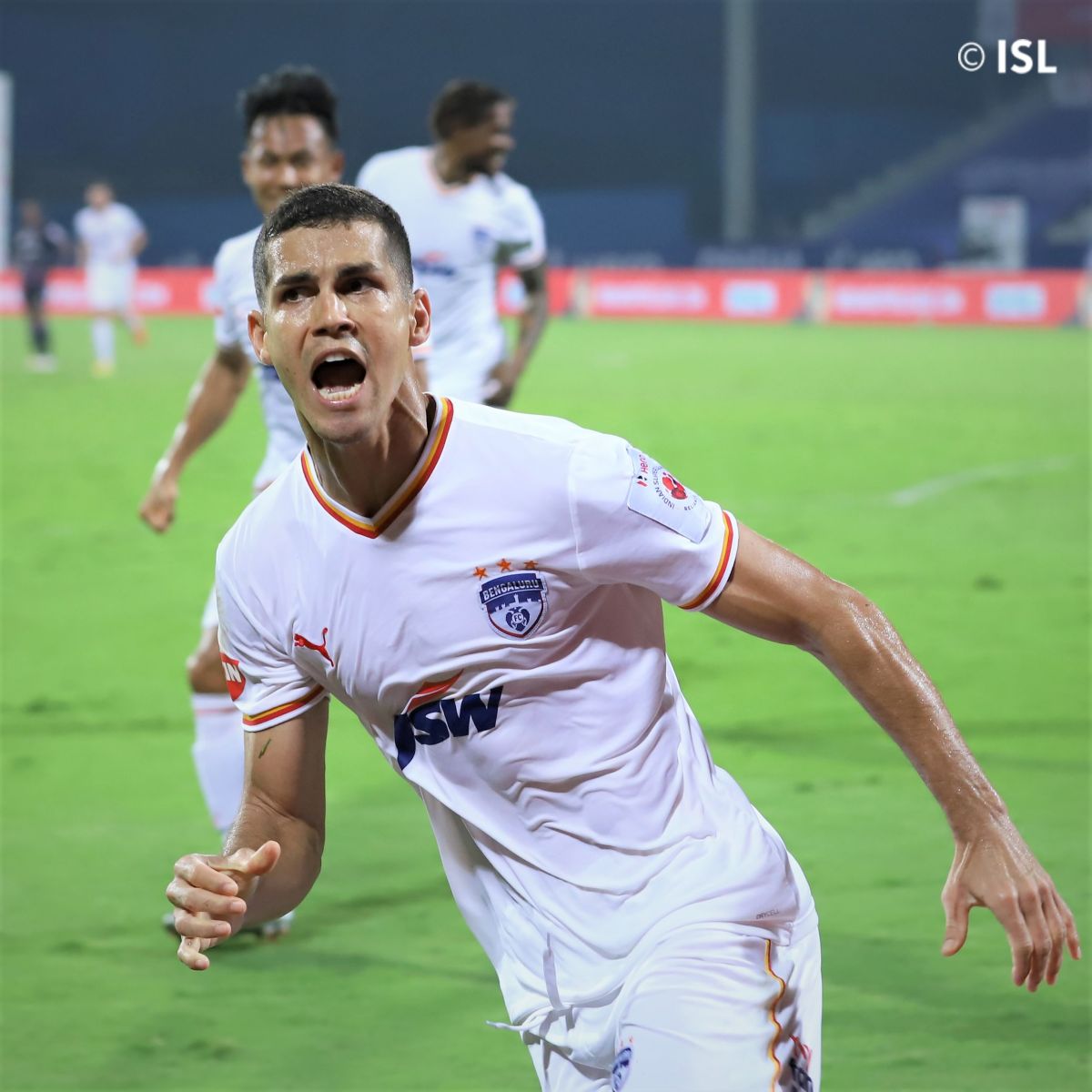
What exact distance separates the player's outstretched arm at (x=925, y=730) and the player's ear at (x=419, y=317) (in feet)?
2.12

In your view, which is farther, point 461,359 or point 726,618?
point 461,359

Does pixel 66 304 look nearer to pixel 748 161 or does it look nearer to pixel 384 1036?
pixel 748 161

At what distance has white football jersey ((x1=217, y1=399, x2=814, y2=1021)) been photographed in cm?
289

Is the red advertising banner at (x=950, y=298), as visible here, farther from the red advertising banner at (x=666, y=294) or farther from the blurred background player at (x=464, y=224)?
the blurred background player at (x=464, y=224)

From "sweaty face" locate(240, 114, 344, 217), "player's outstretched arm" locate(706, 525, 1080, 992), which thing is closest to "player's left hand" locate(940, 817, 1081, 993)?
"player's outstretched arm" locate(706, 525, 1080, 992)

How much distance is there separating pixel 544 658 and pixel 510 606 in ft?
0.35

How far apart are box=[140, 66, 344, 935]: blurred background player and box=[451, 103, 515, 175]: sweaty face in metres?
1.73

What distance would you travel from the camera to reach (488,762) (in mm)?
2984

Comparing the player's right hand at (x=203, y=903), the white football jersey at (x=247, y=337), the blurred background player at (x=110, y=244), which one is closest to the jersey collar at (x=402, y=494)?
the player's right hand at (x=203, y=903)

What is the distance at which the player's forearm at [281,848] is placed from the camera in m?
3.03

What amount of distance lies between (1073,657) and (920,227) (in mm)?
38500

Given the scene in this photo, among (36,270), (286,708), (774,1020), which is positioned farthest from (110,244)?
(774,1020)

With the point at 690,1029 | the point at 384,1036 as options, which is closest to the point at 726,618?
the point at 690,1029

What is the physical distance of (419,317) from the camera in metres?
3.00
